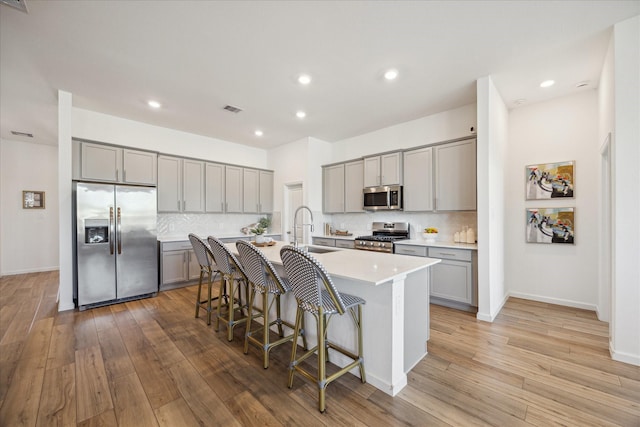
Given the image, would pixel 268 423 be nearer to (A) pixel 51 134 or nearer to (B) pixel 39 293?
(B) pixel 39 293

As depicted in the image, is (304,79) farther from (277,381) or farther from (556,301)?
(556,301)

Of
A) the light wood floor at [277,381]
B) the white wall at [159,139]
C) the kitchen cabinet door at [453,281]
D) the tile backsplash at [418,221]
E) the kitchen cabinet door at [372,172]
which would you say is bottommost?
the light wood floor at [277,381]

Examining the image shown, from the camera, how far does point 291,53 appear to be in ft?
8.66

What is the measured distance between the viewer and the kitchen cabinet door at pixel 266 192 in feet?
19.8

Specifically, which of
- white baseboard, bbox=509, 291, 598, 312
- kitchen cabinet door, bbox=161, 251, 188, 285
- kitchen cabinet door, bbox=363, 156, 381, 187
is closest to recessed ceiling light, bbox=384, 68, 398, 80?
kitchen cabinet door, bbox=363, 156, 381, 187

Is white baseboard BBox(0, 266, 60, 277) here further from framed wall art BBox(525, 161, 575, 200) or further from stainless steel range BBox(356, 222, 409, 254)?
framed wall art BBox(525, 161, 575, 200)

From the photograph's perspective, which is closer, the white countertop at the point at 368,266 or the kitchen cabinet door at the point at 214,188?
the white countertop at the point at 368,266

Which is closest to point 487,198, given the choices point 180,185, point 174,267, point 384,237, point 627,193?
point 627,193

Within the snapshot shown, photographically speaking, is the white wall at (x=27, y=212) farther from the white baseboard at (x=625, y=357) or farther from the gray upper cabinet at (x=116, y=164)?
the white baseboard at (x=625, y=357)

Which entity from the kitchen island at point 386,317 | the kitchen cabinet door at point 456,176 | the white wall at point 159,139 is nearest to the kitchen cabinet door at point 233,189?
the white wall at point 159,139

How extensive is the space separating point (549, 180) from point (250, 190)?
5.19 meters

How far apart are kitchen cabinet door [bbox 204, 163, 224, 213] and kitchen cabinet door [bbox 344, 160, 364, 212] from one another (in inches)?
99.3

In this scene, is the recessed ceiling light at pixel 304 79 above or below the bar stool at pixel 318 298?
above

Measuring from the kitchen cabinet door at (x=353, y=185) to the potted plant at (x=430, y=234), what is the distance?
131cm
